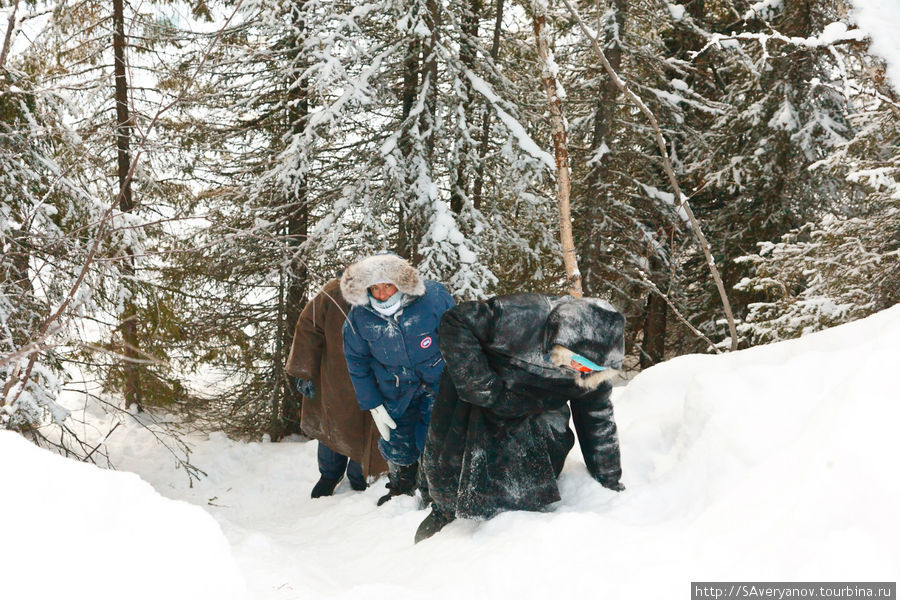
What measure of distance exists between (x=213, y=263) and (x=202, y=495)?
3.38m

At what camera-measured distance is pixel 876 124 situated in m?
6.20

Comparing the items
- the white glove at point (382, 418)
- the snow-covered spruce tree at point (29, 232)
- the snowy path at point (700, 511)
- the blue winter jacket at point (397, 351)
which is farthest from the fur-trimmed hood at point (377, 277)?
the snow-covered spruce tree at point (29, 232)

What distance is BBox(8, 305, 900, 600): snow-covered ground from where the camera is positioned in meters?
1.81

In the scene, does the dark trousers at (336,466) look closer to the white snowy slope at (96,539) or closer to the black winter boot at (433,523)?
the black winter boot at (433,523)

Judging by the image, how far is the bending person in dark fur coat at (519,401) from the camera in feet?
10.4

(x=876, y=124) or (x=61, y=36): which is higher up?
(x=61, y=36)

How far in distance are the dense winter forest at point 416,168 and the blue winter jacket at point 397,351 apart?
226 cm

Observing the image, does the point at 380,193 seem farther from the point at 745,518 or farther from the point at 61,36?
the point at 745,518

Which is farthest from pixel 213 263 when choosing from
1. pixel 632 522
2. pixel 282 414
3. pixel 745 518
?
pixel 745 518

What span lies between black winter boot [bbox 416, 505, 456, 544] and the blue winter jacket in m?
1.16

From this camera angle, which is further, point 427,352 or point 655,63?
point 655,63

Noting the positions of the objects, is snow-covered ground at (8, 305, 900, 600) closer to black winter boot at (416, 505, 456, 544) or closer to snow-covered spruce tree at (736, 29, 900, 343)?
black winter boot at (416, 505, 456, 544)

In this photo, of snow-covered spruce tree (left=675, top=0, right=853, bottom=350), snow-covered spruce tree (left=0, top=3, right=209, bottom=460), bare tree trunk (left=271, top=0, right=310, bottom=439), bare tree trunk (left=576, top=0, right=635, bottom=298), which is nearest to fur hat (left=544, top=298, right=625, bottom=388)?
snow-covered spruce tree (left=0, top=3, right=209, bottom=460)

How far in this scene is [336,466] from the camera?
20.6ft
